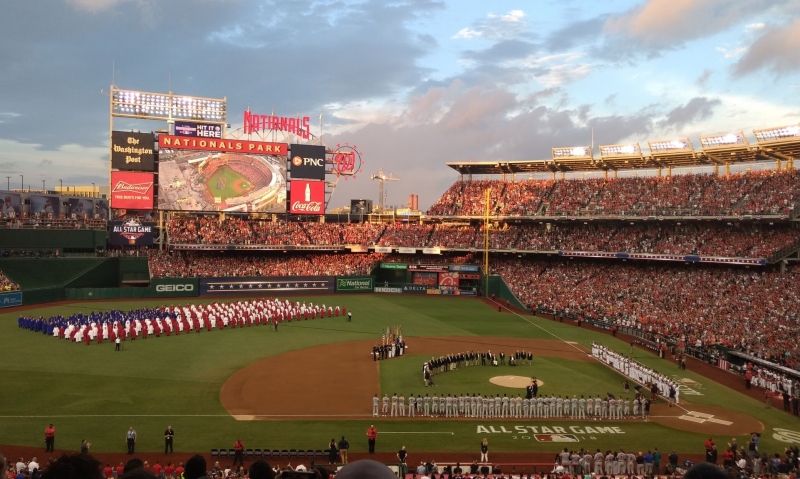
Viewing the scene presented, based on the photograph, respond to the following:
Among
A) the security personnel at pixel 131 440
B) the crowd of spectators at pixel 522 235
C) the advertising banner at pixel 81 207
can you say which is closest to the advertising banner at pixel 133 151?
the crowd of spectators at pixel 522 235

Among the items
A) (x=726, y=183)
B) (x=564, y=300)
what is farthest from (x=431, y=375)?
(x=726, y=183)

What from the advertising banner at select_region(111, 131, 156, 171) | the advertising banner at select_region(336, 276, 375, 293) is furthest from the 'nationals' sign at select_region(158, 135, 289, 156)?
the advertising banner at select_region(336, 276, 375, 293)

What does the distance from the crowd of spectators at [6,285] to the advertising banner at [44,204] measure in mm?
17524

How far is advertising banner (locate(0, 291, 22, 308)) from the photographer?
148 feet

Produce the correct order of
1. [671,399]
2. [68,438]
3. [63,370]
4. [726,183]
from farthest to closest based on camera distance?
[726,183], [63,370], [671,399], [68,438]

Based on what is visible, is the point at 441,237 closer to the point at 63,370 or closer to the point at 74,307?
the point at 74,307

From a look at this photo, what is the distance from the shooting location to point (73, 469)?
2.71 metres

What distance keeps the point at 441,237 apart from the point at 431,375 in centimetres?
3751

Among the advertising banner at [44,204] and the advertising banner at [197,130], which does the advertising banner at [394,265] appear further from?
the advertising banner at [44,204]

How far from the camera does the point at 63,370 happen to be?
28562 millimetres

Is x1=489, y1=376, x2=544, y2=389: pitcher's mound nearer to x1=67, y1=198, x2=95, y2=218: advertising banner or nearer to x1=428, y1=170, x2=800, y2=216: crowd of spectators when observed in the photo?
x1=428, y1=170, x2=800, y2=216: crowd of spectators

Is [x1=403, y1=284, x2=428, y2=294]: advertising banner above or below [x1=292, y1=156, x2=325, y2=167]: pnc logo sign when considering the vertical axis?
below

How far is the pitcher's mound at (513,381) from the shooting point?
27837mm

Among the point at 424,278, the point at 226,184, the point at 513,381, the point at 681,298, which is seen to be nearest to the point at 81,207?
the point at 226,184
